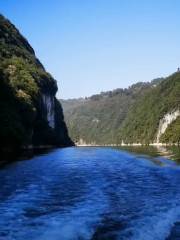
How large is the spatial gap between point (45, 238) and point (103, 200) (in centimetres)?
891

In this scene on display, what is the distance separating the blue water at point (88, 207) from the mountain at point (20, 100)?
33.8 m

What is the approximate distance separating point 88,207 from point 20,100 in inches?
2721

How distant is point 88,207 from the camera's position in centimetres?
2359

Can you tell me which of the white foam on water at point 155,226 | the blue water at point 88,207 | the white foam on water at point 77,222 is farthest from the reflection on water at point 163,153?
the white foam on water at point 155,226

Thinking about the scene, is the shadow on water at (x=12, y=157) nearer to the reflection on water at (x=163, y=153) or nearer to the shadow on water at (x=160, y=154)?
the shadow on water at (x=160, y=154)

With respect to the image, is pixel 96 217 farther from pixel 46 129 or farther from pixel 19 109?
pixel 46 129

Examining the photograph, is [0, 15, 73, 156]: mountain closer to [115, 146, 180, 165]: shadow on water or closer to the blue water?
[115, 146, 180, 165]: shadow on water

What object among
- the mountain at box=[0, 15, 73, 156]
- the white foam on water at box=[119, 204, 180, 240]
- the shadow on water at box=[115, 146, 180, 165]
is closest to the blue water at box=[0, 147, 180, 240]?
the white foam on water at box=[119, 204, 180, 240]

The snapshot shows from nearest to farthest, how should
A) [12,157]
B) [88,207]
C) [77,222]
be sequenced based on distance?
[77,222], [88,207], [12,157]

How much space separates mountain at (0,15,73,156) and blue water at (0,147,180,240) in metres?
33.8

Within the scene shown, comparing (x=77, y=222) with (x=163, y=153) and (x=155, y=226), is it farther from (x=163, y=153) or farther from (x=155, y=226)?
(x=163, y=153)

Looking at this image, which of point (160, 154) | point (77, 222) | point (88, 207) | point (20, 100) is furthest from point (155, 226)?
point (20, 100)

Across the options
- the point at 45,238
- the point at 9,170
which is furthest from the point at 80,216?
the point at 9,170

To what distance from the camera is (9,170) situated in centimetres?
4328
